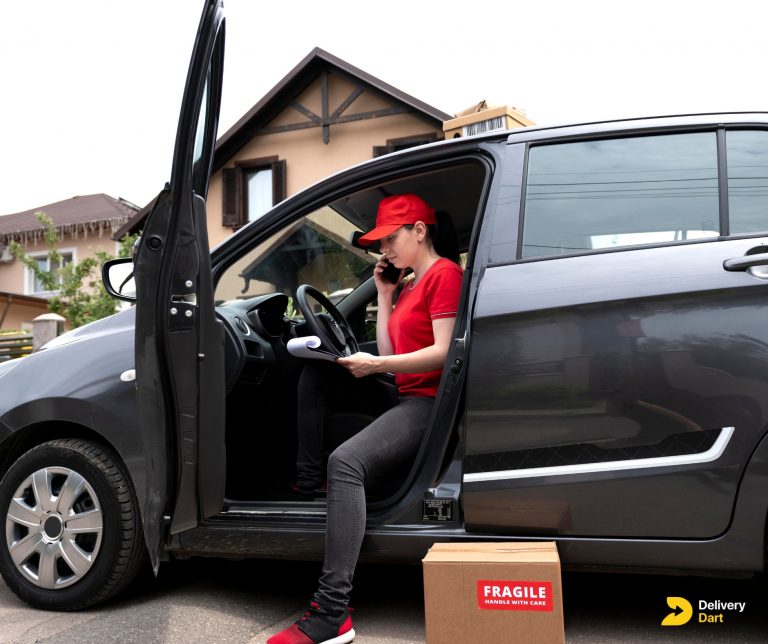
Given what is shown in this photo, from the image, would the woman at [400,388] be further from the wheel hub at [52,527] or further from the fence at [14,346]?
the fence at [14,346]

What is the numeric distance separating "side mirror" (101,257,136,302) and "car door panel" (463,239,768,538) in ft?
4.46

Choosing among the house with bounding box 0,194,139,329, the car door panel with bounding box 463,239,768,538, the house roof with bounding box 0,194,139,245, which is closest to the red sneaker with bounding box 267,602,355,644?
the car door panel with bounding box 463,239,768,538

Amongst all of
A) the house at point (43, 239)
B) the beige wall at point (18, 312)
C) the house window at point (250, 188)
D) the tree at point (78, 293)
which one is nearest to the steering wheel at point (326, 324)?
the house window at point (250, 188)

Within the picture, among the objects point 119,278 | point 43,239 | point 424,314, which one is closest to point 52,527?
point 119,278

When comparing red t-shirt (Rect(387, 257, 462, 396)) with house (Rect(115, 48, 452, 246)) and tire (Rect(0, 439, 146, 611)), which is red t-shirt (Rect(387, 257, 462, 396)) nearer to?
tire (Rect(0, 439, 146, 611))

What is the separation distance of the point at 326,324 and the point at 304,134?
16.6m

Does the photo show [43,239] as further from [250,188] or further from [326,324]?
[326,324]

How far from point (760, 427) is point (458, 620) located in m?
0.99

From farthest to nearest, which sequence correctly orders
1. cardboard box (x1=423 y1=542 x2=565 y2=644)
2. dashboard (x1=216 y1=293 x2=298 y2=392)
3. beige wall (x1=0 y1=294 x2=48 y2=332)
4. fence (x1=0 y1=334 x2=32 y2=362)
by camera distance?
1. beige wall (x1=0 y1=294 x2=48 y2=332)
2. fence (x1=0 y1=334 x2=32 y2=362)
3. dashboard (x1=216 y1=293 x2=298 y2=392)
4. cardboard box (x1=423 y1=542 x2=565 y2=644)

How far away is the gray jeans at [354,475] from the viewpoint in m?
2.51

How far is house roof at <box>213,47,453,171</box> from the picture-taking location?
17641 mm

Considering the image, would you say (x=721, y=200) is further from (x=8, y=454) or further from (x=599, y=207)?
(x=8, y=454)

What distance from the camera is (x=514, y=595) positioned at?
83.8 inches

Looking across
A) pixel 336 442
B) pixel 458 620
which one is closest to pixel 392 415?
pixel 336 442
